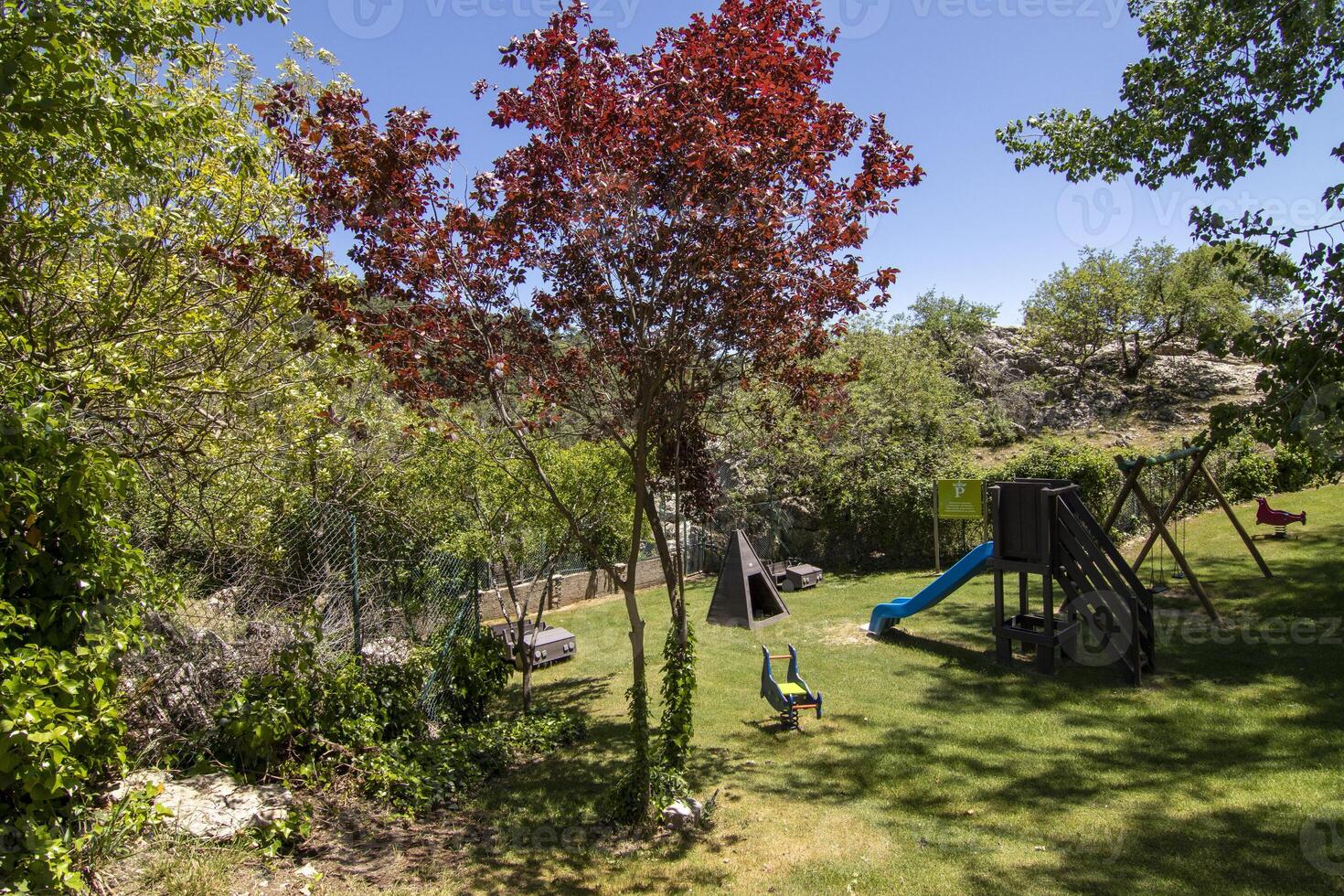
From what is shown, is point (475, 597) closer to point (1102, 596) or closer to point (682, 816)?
point (682, 816)

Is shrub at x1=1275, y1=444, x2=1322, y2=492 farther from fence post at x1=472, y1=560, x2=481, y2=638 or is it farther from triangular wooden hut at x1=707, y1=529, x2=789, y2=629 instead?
fence post at x1=472, y1=560, x2=481, y2=638

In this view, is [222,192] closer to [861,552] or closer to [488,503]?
[488,503]

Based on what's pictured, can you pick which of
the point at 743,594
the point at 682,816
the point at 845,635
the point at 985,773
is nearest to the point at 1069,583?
the point at 845,635

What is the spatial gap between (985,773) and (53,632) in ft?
22.2

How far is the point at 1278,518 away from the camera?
13969mm

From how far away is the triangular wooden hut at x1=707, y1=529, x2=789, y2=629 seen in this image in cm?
1301

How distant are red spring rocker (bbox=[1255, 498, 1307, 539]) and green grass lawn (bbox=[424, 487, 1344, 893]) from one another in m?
2.95

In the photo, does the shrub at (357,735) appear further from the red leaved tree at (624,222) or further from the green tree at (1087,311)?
the green tree at (1087,311)

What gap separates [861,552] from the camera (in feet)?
62.2

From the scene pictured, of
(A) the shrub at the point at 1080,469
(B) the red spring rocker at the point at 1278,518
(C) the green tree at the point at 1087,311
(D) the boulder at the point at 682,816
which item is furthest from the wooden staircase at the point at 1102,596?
(C) the green tree at the point at 1087,311

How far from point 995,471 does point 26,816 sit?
18.5 metres

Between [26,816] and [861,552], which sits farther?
[861,552]

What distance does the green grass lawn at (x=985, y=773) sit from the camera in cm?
478

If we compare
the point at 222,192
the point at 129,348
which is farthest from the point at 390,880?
the point at 222,192
